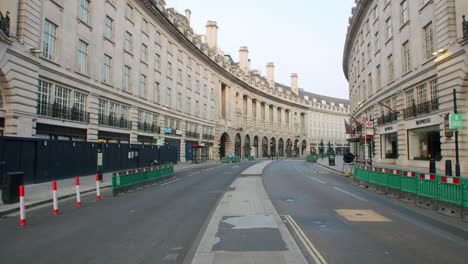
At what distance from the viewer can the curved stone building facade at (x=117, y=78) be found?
19.9 metres

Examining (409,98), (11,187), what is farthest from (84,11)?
(409,98)

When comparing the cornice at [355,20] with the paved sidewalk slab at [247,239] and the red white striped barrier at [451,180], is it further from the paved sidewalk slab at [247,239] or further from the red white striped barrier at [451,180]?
the paved sidewalk slab at [247,239]

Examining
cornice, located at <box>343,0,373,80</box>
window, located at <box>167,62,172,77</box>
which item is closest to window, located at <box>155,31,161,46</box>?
window, located at <box>167,62,172,77</box>

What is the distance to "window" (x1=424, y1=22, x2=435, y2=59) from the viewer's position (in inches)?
966

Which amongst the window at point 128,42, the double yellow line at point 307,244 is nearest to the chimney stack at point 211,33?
the window at point 128,42

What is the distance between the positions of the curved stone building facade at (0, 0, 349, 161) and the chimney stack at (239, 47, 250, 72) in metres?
10.9

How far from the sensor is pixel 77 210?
1145 centimetres

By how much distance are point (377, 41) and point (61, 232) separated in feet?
123

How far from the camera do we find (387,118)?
3359cm

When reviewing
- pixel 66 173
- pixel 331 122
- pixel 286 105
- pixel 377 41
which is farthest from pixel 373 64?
A: pixel 331 122

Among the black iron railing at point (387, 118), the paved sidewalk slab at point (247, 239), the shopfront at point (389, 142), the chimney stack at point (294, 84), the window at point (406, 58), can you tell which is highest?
the chimney stack at point (294, 84)

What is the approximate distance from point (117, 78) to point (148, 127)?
8452 millimetres

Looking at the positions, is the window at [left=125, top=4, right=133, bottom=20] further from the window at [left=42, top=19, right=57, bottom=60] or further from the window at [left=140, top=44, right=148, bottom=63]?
the window at [left=42, top=19, right=57, bottom=60]

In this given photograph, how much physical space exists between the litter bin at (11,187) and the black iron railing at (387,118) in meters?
30.0
